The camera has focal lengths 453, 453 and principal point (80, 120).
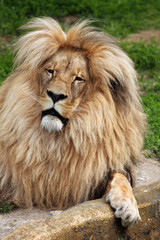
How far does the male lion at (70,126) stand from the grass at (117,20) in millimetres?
2580

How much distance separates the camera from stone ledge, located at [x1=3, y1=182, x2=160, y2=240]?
9.59ft

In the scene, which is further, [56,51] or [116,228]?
[56,51]

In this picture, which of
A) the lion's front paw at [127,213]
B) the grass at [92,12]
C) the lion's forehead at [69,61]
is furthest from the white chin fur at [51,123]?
the grass at [92,12]

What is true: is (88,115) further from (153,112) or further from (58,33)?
(153,112)

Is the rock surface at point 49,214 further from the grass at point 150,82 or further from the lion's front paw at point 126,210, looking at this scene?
the grass at point 150,82

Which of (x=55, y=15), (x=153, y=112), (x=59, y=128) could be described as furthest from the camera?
(x=55, y=15)

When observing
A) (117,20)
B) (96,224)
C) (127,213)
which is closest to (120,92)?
(127,213)

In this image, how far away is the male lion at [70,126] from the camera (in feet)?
12.4

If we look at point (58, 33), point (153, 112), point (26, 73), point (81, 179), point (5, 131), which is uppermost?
point (58, 33)

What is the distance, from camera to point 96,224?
3.20m

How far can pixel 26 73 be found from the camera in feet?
13.2

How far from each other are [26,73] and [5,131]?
0.55 meters

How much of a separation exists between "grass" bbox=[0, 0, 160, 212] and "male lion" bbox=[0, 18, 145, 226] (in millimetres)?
2580

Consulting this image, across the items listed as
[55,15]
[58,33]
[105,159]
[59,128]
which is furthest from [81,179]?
[55,15]
